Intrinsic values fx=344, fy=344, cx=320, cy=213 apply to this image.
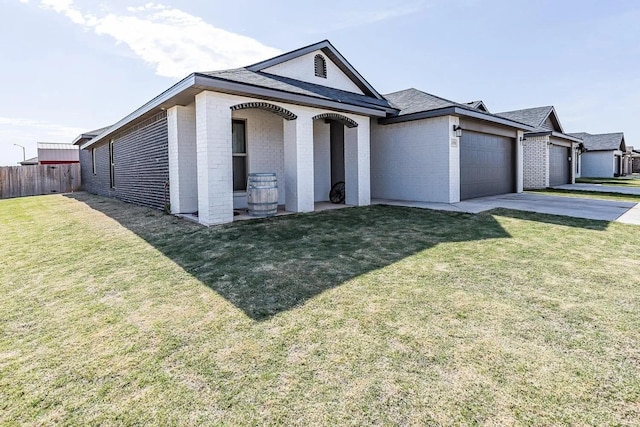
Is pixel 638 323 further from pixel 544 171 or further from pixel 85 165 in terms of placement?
pixel 85 165

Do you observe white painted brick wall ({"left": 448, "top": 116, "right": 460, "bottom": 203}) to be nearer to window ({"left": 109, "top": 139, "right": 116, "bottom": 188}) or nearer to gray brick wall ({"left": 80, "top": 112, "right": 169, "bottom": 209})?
gray brick wall ({"left": 80, "top": 112, "right": 169, "bottom": 209})

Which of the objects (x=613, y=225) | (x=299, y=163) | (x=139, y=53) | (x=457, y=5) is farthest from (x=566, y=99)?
(x=139, y=53)

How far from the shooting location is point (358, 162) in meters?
9.77

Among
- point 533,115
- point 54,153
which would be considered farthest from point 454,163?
point 54,153

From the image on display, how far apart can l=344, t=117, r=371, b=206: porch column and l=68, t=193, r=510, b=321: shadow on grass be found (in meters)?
1.28

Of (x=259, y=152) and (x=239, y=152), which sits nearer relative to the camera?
(x=239, y=152)

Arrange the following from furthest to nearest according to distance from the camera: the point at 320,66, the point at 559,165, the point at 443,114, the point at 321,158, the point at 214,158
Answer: the point at 559,165, the point at 321,158, the point at 320,66, the point at 443,114, the point at 214,158

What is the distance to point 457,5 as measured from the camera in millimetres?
10820

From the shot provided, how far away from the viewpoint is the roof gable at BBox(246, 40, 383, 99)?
31.8 feet

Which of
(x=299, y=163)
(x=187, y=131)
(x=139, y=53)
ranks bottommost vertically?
(x=299, y=163)

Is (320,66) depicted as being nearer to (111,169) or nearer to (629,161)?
(111,169)

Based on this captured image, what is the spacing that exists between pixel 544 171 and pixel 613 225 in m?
11.9

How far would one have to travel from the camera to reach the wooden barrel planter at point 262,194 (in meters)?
7.70

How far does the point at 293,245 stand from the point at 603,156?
119 feet
